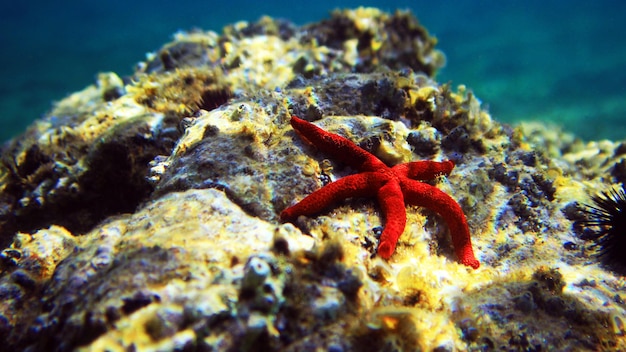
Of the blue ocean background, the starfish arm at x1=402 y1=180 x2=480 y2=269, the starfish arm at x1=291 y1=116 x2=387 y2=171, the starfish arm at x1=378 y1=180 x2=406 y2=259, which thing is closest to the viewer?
the starfish arm at x1=378 y1=180 x2=406 y2=259

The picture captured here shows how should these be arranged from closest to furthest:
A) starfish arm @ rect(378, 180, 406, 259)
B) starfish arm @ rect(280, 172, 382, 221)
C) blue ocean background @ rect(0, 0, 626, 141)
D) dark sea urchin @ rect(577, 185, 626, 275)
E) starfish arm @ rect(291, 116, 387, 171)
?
1. starfish arm @ rect(378, 180, 406, 259)
2. starfish arm @ rect(280, 172, 382, 221)
3. starfish arm @ rect(291, 116, 387, 171)
4. dark sea urchin @ rect(577, 185, 626, 275)
5. blue ocean background @ rect(0, 0, 626, 141)

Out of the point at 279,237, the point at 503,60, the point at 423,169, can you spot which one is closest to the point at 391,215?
the point at 423,169

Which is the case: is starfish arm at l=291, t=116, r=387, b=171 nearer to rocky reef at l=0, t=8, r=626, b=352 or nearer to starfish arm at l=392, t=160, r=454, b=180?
rocky reef at l=0, t=8, r=626, b=352

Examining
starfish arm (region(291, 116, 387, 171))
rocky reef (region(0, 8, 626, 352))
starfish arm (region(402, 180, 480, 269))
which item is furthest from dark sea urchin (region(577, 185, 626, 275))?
starfish arm (region(291, 116, 387, 171))

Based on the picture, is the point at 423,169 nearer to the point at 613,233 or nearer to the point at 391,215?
the point at 391,215

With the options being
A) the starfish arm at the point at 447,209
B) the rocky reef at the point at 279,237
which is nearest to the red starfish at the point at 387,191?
the starfish arm at the point at 447,209

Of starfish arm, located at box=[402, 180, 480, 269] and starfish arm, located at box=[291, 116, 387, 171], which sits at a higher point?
starfish arm, located at box=[291, 116, 387, 171]
